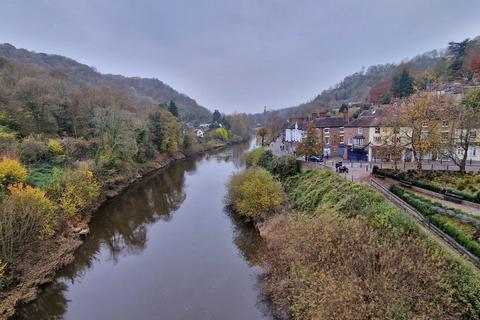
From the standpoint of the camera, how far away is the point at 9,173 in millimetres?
20391

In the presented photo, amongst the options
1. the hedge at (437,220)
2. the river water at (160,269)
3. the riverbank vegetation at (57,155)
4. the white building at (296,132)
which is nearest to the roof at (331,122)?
the white building at (296,132)

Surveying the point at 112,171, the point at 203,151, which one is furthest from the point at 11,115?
the point at 203,151

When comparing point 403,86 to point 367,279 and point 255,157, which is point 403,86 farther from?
point 367,279

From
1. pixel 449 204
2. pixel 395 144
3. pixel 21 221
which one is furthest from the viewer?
pixel 395 144

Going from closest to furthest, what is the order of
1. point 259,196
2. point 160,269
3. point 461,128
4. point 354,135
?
point 160,269 → point 461,128 → point 259,196 → point 354,135

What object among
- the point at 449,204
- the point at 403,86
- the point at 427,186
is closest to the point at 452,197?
the point at 449,204

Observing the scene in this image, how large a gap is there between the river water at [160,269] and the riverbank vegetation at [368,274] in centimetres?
285

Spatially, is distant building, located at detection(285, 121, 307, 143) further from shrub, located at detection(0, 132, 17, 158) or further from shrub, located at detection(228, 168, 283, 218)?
shrub, located at detection(0, 132, 17, 158)

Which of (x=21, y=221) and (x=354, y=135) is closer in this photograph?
(x=21, y=221)

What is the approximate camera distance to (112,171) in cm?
3700

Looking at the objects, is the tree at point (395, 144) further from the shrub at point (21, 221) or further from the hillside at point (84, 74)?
the hillside at point (84, 74)

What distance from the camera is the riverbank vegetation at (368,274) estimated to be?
31.5ft

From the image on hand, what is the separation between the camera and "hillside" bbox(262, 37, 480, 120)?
59.1 m

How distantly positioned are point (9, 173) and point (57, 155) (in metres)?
13.3
